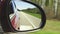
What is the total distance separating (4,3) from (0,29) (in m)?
0.22

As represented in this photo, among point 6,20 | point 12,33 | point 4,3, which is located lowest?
point 12,33

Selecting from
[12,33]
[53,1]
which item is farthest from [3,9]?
[53,1]

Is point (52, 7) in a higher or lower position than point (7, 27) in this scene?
lower

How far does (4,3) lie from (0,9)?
63 millimetres

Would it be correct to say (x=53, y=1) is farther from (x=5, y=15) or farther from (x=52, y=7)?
(x=5, y=15)

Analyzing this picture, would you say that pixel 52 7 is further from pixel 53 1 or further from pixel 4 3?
pixel 4 3

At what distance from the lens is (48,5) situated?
17484mm

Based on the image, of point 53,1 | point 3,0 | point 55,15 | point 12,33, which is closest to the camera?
point 3,0

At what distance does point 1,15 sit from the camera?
1.91 metres

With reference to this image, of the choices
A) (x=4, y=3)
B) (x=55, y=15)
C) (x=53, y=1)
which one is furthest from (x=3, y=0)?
(x=53, y=1)

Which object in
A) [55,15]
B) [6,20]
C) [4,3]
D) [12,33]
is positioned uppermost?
[4,3]

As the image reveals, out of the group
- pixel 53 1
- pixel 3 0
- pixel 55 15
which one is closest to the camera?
pixel 3 0

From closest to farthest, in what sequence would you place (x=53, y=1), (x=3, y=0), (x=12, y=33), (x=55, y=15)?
(x=3, y=0) < (x=12, y=33) < (x=55, y=15) < (x=53, y=1)

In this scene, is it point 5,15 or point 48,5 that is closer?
point 5,15
